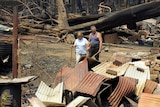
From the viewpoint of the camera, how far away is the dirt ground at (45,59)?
1072 cm

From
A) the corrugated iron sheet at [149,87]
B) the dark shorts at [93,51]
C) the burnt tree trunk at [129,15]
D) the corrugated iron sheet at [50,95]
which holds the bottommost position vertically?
the corrugated iron sheet at [50,95]

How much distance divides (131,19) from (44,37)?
12.9 ft

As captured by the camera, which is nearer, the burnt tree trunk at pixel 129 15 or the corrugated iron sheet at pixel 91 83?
the corrugated iron sheet at pixel 91 83

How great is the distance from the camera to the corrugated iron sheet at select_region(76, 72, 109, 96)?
772 cm

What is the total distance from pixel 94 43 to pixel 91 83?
322 cm

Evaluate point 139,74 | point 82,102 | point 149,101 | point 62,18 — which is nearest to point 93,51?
point 139,74

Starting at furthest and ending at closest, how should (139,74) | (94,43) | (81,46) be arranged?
(94,43), (81,46), (139,74)

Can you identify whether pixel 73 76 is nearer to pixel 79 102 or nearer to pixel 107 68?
pixel 107 68

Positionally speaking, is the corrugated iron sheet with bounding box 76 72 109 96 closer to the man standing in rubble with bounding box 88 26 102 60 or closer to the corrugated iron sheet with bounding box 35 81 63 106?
the corrugated iron sheet with bounding box 35 81 63 106

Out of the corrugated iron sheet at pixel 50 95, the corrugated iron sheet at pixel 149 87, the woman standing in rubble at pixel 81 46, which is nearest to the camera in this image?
the corrugated iron sheet at pixel 50 95

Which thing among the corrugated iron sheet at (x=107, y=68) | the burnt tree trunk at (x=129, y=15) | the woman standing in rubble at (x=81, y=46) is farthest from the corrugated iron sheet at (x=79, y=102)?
the burnt tree trunk at (x=129, y=15)

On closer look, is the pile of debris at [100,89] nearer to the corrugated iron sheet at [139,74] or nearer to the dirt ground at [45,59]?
the corrugated iron sheet at [139,74]

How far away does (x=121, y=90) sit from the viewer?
7.88 metres

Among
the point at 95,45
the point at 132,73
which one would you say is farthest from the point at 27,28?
the point at 132,73
